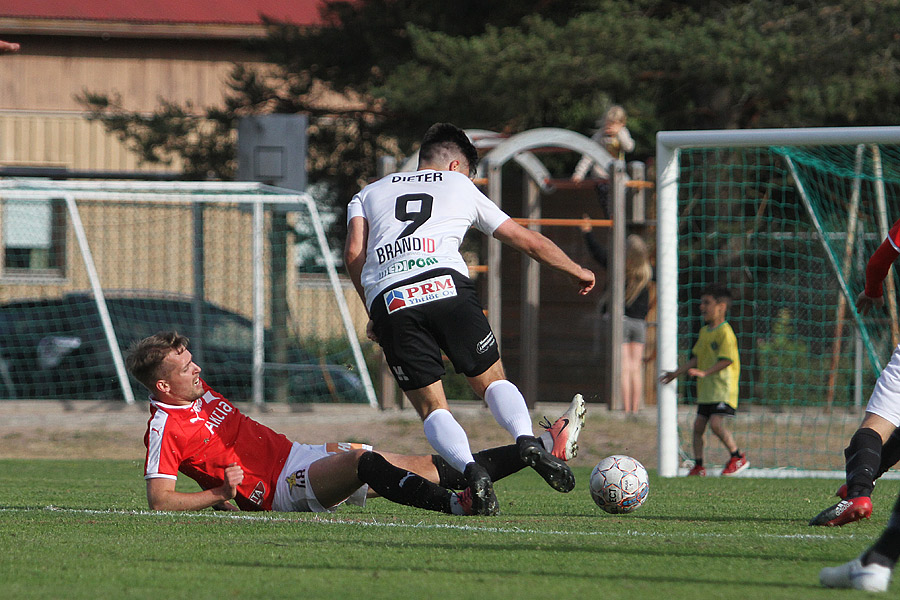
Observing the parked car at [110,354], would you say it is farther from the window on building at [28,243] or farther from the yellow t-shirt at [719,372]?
the yellow t-shirt at [719,372]

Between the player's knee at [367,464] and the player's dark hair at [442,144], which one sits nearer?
the player's knee at [367,464]

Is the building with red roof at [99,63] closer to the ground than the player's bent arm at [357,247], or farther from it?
farther from it

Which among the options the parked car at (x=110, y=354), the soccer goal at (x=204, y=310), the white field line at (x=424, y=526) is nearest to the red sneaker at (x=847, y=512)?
the white field line at (x=424, y=526)

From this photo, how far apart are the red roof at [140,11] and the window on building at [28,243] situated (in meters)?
4.15

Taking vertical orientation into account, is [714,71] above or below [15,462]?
above

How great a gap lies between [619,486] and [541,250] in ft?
3.89

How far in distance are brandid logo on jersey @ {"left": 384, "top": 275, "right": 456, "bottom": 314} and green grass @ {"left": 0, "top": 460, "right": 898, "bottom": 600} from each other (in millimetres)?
1006

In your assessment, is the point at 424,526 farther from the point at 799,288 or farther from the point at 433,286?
the point at 799,288

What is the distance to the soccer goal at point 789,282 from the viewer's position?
8922mm

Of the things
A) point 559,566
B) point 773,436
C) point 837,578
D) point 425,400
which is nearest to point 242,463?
point 425,400

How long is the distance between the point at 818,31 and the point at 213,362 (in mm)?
8812

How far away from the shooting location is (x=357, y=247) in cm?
576

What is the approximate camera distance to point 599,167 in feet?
46.1

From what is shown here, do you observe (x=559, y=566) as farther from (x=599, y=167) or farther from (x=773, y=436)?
(x=599, y=167)
